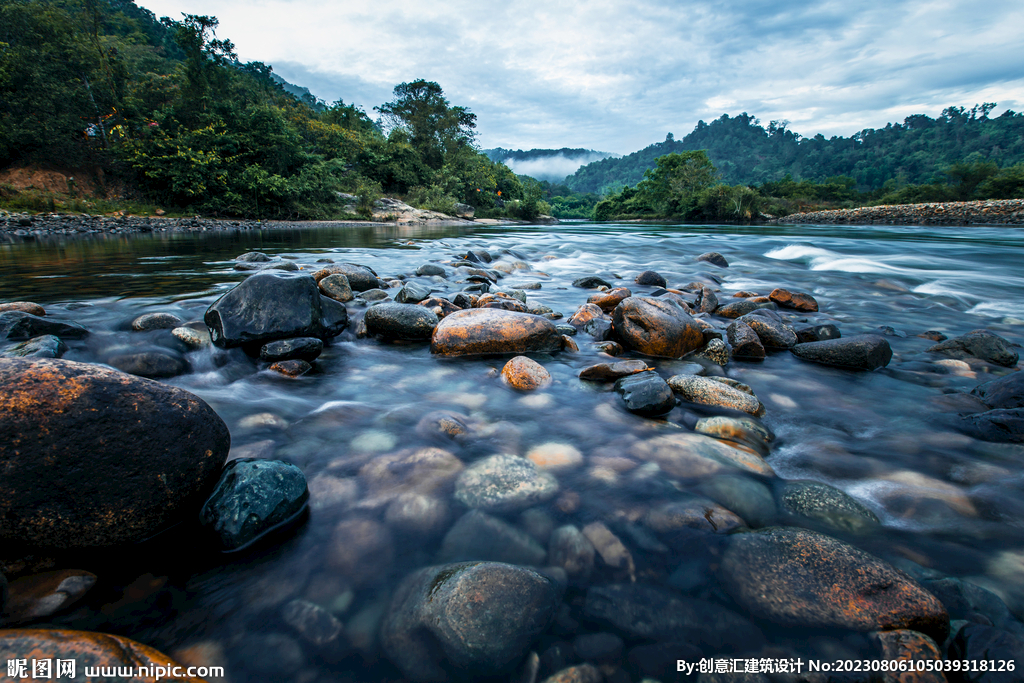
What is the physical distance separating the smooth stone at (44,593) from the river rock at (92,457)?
96 mm

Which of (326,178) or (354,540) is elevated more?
(326,178)

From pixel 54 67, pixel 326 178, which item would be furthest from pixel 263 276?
pixel 54 67

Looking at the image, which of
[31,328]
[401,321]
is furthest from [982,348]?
[31,328]

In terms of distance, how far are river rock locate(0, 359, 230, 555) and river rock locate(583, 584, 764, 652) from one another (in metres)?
1.61

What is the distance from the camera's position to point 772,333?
12.6 ft

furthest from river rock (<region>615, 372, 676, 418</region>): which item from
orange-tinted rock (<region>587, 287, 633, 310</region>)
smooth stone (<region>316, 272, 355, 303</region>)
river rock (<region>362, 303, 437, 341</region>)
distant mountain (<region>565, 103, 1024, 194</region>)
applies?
distant mountain (<region>565, 103, 1024, 194</region>)

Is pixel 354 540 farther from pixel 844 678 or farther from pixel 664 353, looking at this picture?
pixel 664 353

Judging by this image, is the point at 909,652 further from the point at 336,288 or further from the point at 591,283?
the point at 591,283

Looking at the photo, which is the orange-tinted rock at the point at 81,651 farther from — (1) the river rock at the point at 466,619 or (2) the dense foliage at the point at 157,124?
(2) the dense foliage at the point at 157,124

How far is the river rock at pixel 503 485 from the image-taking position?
1756 millimetres

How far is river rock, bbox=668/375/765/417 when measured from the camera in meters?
2.62

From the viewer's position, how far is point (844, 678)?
1.12 metres

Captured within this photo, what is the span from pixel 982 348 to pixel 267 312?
607 centimetres

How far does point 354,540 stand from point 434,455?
1.97ft
